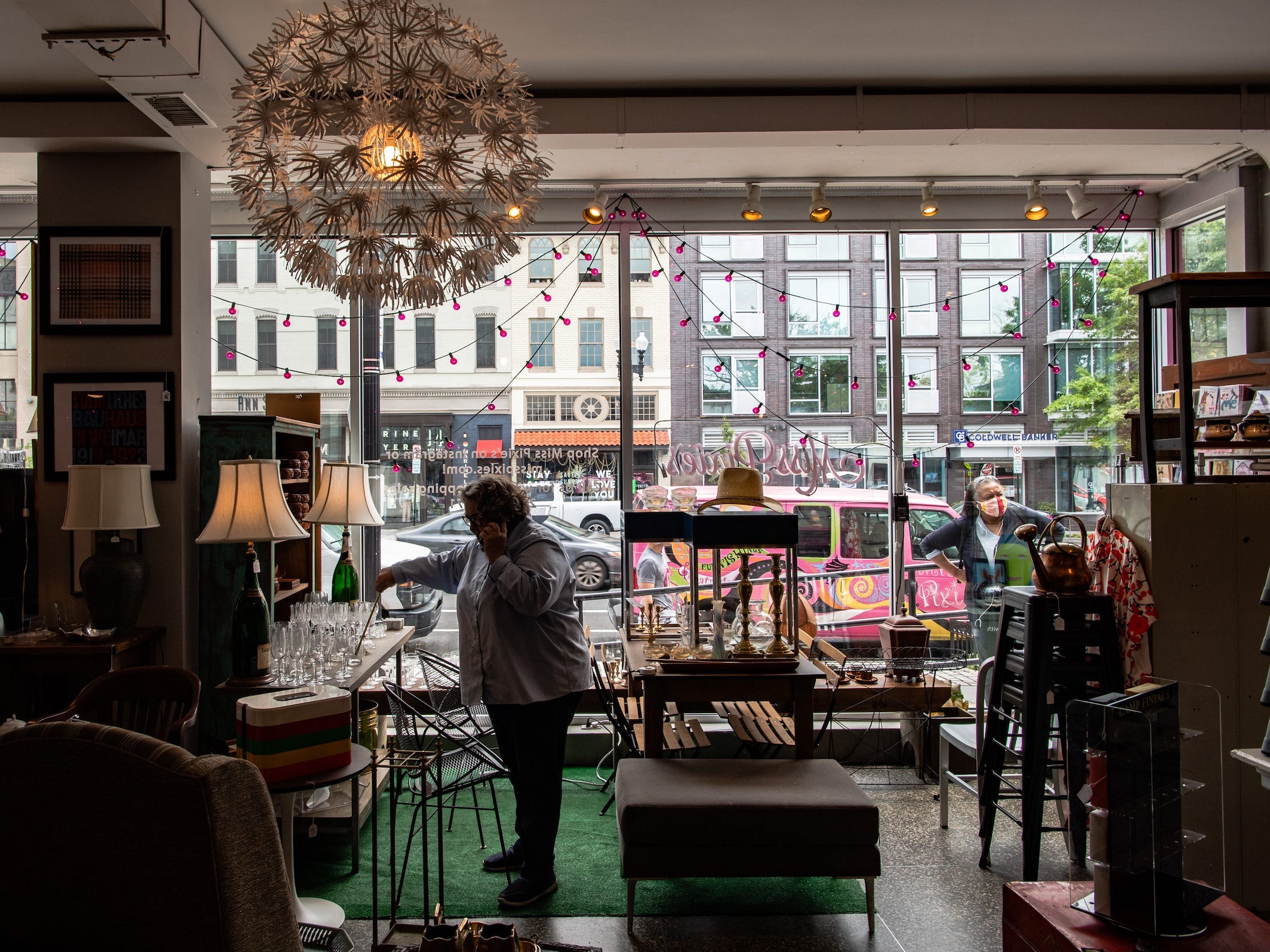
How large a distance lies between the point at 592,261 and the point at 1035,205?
9.34ft

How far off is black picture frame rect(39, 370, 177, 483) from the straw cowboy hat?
277 centimetres

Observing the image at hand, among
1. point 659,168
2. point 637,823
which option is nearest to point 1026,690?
point 637,823

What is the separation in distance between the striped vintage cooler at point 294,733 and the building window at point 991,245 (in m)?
4.97

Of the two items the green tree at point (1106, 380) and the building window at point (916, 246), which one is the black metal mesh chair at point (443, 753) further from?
the green tree at point (1106, 380)

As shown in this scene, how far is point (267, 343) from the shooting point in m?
5.57

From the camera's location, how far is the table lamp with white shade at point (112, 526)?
149 inches

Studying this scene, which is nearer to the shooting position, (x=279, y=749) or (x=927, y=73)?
(x=279, y=749)

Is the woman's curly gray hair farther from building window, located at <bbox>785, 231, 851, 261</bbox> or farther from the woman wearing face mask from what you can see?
the woman wearing face mask

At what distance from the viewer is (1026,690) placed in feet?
11.2

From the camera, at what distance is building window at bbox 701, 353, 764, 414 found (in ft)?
18.5

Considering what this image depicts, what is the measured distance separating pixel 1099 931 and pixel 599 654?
344 cm

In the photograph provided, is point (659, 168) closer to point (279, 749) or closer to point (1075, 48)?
point (1075, 48)

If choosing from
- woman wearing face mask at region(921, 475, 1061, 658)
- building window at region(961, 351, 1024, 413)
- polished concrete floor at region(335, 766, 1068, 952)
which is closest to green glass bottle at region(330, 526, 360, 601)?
polished concrete floor at region(335, 766, 1068, 952)

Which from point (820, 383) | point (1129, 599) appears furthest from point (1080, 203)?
point (1129, 599)
